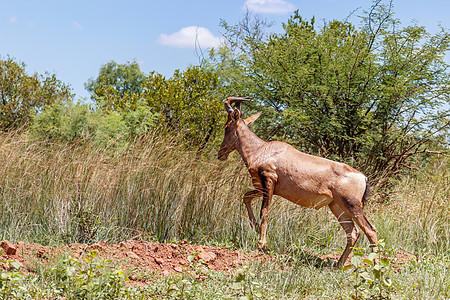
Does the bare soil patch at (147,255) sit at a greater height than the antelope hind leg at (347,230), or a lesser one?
lesser

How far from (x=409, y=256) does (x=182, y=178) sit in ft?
12.0

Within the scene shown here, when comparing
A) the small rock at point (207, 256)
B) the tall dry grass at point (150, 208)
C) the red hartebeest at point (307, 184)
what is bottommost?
the small rock at point (207, 256)

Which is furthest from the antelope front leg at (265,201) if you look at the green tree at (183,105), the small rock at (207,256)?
the green tree at (183,105)

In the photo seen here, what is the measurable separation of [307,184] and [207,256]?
5.36ft

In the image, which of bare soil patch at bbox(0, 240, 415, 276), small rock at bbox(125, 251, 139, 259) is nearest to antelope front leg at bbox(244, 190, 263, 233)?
bare soil patch at bbox(0, 240, 415, 276)

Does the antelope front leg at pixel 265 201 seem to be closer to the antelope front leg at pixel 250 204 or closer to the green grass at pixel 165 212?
the antelope front leg at pixel 250 204

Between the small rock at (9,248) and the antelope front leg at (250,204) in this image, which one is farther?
the antelope front leg at (250,204)

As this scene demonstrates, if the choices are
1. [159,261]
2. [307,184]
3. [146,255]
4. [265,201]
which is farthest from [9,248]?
[307,184]

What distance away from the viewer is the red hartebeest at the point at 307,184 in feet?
21.3

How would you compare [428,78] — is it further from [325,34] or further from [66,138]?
[66,138]

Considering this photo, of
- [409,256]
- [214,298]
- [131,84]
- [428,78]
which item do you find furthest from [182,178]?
[131,84]

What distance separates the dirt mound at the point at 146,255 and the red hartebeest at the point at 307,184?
1.75 ft

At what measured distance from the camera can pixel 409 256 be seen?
750cm

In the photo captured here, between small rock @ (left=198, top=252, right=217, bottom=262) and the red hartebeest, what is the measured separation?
0.66m
